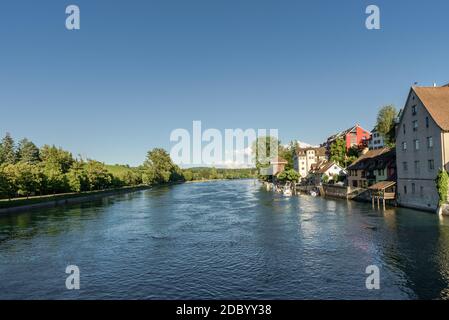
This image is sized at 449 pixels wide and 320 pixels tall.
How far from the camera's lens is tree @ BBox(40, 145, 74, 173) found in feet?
463

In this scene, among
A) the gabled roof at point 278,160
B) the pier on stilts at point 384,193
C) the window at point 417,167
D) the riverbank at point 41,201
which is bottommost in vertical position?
the riverbank at point 41,201

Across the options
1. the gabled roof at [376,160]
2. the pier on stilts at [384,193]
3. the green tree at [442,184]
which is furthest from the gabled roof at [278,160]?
the green tree at [442,184]

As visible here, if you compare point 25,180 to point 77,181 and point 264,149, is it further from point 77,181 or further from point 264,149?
point 264,149

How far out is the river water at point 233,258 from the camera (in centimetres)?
2386

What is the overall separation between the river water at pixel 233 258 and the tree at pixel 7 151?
127m

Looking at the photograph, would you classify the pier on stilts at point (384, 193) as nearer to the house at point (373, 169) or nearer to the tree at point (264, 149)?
the house at point (373, 169)

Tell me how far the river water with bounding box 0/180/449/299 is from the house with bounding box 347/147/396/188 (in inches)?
827

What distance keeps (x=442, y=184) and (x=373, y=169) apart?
31131mm

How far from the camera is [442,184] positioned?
4878cm

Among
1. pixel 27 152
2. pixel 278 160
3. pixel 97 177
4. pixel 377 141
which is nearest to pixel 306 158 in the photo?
pixel 278 160

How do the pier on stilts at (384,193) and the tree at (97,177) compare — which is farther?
the tree at (97,177)

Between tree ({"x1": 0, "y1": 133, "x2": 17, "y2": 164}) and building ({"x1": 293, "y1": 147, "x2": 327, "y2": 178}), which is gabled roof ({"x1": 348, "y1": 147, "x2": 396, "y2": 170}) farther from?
tree ({"x1": 0, "y1": 133, "x2": 17, "y2": 164})

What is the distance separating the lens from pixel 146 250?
36250mm
